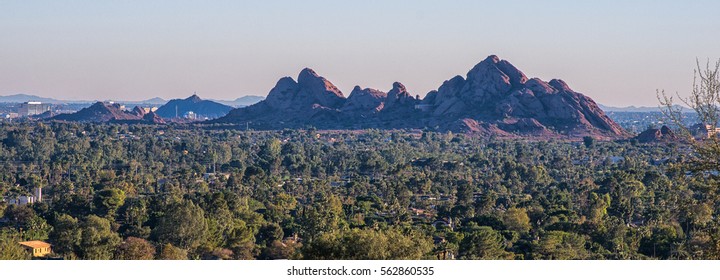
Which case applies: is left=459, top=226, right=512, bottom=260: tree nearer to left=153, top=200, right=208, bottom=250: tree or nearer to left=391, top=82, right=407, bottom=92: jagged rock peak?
left=153, top=200, right=208, bottom=250: tree

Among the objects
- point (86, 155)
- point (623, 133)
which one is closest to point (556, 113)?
point (623, 133)

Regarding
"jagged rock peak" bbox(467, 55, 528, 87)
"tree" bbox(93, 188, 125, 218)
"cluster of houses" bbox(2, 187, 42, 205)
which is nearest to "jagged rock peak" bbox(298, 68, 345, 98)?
"jagged rock peak" bbox(467, 55, 528, 87)

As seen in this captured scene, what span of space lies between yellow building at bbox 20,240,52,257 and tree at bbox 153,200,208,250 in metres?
4.57

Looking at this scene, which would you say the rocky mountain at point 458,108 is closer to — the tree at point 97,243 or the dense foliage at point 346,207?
the dense foliage at point 346,207

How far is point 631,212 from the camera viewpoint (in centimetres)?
5316

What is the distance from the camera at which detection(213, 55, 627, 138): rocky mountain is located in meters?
158

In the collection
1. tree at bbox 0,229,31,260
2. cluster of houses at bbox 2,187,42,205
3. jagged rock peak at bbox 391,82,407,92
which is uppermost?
jagged rock peak at bbox 391,82,407,92

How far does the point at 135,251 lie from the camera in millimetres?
34812

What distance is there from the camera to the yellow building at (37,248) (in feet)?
A: 120

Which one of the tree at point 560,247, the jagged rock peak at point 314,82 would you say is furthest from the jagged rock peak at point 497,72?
the tree at point 560,247
